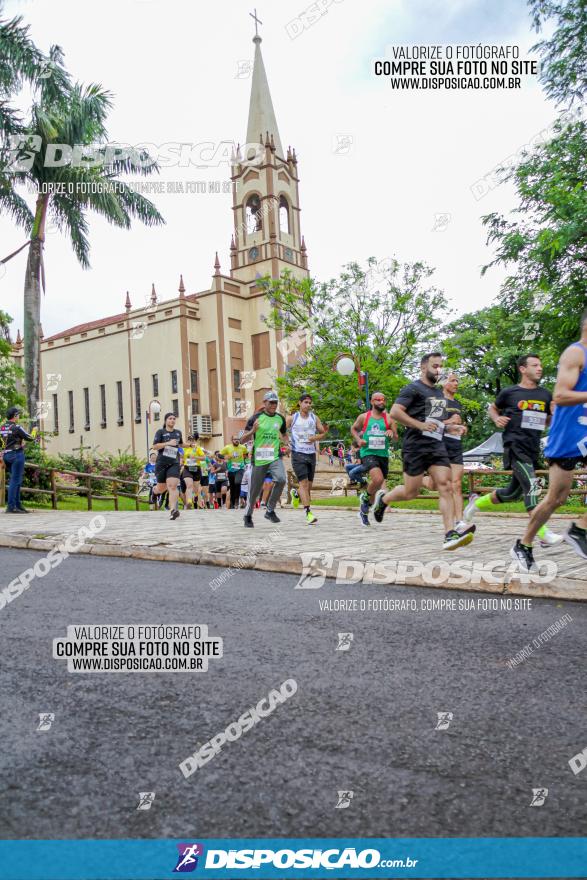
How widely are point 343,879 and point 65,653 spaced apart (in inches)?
92.9

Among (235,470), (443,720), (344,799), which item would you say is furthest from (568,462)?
(235,470)

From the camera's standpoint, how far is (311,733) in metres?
2.69

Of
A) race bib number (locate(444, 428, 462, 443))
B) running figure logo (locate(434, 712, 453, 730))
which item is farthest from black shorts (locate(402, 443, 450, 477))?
running figure logo (locate(434, 712, 453, 730))

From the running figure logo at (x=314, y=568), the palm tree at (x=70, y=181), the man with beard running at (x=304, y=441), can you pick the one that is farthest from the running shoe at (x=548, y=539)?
the palm tree at (x=70, y=181)

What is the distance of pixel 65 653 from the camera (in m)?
3.79

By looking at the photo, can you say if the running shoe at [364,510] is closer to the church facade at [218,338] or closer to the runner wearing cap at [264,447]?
the runner wearing cap at [264,447]

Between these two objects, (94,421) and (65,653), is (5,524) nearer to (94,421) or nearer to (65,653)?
(65,653)

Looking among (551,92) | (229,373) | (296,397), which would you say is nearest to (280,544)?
(551,92)

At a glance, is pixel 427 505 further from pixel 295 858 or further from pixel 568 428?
pixel 295 858

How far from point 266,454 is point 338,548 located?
325 cm

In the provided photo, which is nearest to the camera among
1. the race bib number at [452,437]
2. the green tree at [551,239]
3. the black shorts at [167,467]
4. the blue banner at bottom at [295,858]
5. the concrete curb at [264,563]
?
the blue banner at bottom at [295,858]

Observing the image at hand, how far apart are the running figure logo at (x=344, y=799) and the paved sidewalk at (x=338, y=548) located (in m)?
3.58

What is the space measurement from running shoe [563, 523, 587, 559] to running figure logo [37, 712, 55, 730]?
4419 mm

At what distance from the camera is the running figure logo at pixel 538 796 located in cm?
217
